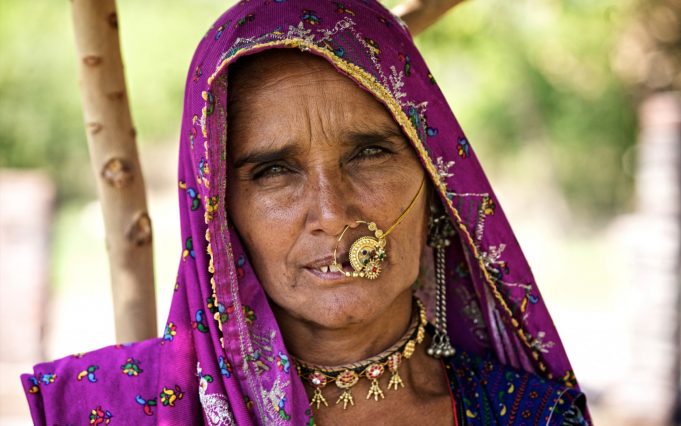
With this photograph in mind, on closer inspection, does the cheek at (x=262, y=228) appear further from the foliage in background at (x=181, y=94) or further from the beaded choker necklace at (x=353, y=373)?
the foliage in background at (x=181, y=94)

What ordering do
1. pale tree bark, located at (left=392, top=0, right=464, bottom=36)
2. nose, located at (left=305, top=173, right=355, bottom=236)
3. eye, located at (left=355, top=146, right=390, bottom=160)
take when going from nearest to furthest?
nose, located at (left=305, top=173, right=355, bottom=236)
eye, located at (left=355, top=146, right=390, bottom=160)
pale tree bark, located at (left=392, top=0, right=464, bottom=36)

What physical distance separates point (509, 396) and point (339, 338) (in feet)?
1.62

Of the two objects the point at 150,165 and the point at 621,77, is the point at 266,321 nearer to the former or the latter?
the point at 621,77

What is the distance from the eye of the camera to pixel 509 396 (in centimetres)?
220

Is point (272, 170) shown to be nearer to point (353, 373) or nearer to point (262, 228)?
point (262, 228)

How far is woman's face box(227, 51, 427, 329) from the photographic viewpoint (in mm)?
1940

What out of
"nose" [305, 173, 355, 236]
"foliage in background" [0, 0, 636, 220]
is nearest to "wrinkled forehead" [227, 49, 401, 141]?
"nose" [305, 173, 355, 236]

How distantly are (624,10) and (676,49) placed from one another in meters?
0.87

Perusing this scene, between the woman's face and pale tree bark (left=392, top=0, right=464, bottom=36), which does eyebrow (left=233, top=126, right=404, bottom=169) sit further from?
pale tree bark (left=392, top=0, right=464, bottom=36)

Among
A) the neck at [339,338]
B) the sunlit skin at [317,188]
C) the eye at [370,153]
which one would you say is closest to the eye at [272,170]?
the sunlit skin at [317,188]

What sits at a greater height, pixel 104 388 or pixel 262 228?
pixel 262 228

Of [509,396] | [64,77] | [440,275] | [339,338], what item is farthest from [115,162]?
[64,77]

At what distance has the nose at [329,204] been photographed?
1904mm

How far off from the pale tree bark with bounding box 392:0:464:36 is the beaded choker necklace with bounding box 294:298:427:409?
0.94 meters
